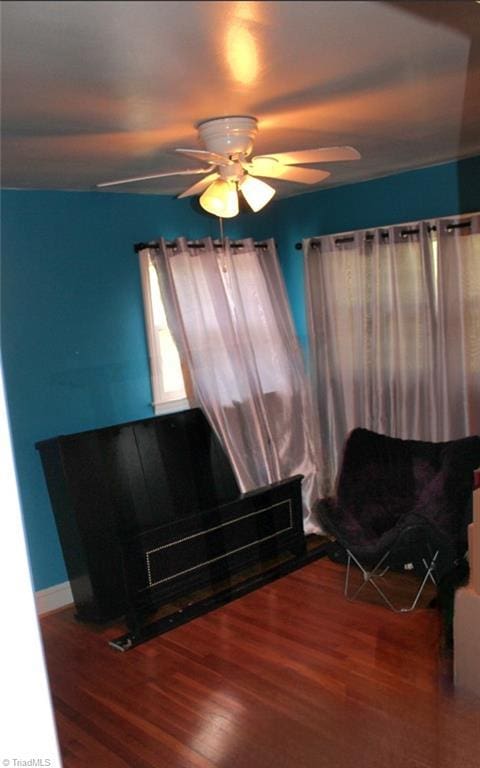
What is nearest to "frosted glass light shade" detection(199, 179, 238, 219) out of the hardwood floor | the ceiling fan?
the ceiling fan

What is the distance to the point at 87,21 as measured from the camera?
34.9 inches

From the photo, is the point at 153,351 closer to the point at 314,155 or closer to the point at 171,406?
the point at 171,406

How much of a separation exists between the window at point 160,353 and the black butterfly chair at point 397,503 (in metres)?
0.70

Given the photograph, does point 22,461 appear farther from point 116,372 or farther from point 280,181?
point 280,181

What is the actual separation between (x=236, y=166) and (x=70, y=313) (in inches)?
23.9

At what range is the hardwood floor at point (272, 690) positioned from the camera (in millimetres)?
1337

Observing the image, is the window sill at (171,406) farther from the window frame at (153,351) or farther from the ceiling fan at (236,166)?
the ceiling fan at (236,166)

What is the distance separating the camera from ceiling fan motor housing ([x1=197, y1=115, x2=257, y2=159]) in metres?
1.44

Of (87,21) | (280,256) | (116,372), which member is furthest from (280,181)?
(87,21)

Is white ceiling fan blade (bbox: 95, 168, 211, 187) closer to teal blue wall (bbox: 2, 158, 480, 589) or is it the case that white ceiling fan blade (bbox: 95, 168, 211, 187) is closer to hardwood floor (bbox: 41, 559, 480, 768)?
teal blue wall (bbox: 2, 158, 480, 589)

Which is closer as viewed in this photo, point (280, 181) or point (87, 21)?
point (87, 21)

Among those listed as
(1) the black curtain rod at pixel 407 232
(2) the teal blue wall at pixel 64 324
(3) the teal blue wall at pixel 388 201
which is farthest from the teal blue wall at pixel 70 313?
(1) the black curtain rod at pixel 407 232

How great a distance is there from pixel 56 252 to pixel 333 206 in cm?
111

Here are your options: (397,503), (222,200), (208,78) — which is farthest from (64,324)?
(397,503)
